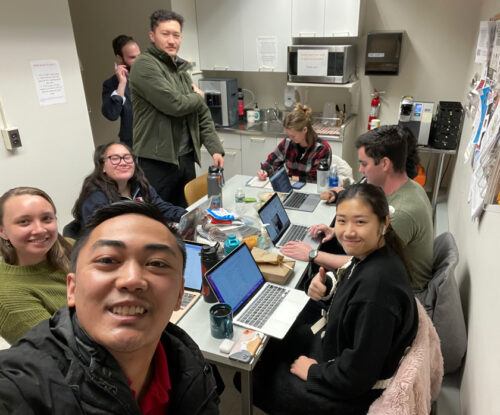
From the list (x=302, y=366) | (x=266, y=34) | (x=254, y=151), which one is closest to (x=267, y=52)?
(x=266, y=34)

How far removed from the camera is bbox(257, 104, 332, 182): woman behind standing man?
2.93 metres

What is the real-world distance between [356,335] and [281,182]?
1.62m

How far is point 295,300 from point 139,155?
1.81 metres

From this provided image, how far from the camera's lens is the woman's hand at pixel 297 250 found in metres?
2.00

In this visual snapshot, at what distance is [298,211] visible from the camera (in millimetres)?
2580

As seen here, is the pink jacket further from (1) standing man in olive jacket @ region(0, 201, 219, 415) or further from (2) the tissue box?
(1) standing man in olive jacket @ region(0, 201, 219, 415)

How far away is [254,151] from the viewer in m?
4.30

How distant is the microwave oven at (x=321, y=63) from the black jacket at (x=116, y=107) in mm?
1652

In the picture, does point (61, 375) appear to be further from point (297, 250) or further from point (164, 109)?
point (164, 109)

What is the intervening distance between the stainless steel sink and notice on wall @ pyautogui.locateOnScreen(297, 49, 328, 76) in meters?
0.66

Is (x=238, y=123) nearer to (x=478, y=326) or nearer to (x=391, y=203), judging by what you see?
(x=391, y=203)

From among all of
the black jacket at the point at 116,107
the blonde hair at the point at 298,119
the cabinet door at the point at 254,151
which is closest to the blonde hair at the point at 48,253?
the blonde hair at the point at 298,119

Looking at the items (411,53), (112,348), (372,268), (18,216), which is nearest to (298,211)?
(372,268)

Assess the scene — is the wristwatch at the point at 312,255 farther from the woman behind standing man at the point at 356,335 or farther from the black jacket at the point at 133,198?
the black jacket at the point at 133,198
